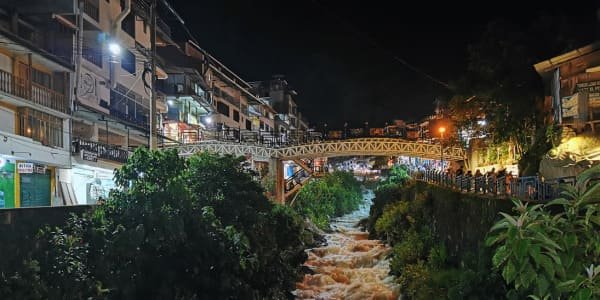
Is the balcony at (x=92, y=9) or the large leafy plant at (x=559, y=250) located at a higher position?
the balcony at (x=92, y=9)

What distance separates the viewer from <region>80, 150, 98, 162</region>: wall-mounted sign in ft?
83.9

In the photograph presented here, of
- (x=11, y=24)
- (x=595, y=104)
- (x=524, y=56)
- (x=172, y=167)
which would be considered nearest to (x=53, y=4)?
(x=11, y=24)

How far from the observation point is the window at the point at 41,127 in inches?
863

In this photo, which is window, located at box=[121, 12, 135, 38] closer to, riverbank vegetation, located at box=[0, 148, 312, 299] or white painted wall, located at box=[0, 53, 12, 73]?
white painted wall, located at box=[0, 53, 12, 73]

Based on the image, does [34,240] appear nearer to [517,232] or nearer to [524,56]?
[517,232]

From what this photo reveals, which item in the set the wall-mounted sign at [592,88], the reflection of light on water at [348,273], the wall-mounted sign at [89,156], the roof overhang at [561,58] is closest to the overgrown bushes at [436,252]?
the reflection of light on water at [348,273]

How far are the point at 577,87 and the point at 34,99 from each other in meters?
26.2

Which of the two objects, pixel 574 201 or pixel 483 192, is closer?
pixel 574 201

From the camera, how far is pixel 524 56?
26.8 meters

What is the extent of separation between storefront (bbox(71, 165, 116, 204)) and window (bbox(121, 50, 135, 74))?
713 centimetres

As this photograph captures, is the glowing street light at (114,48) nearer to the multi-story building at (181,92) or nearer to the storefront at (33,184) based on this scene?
the storefront at (33,184)

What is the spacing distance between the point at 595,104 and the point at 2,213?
966 inches

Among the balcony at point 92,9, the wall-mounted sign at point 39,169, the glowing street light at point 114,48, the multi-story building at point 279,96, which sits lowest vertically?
the wall-mounted sign at point 39,169

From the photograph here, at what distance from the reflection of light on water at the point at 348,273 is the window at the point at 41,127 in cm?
1464
